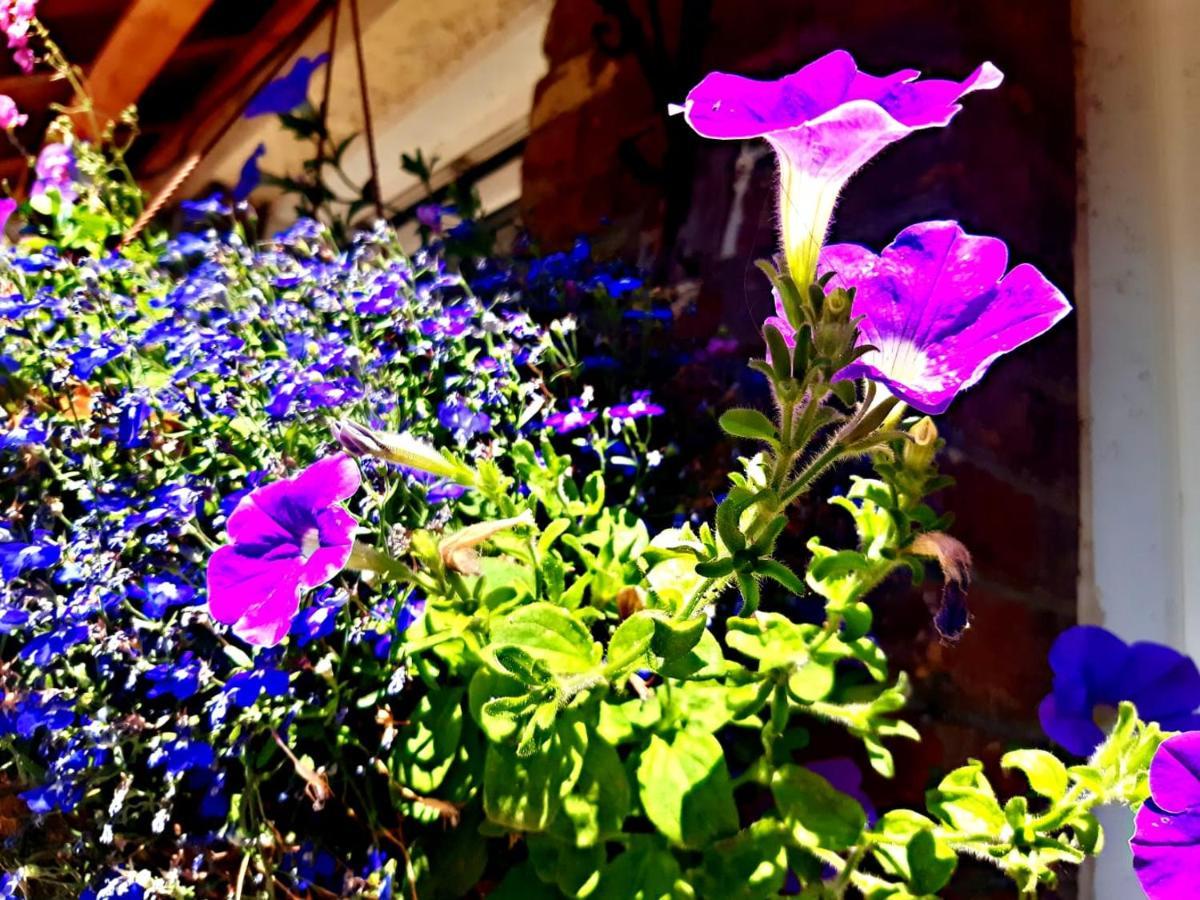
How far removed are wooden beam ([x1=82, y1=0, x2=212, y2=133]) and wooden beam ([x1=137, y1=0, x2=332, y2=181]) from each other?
157mm

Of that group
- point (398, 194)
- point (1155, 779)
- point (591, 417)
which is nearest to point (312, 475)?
point (591, 417)

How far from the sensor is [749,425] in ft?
1.92

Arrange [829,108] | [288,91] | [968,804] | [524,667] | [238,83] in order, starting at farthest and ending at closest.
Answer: [238,83] < [288,91] < [968,804] < [524,667] < [829,108]

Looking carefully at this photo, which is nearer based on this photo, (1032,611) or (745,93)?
(745,93)

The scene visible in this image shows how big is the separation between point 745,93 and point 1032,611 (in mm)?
777

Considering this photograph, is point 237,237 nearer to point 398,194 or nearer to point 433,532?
point 433,532

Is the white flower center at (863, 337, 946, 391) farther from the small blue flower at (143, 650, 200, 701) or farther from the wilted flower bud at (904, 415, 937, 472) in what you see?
the small blue flower at (143, 650, 200, 701)

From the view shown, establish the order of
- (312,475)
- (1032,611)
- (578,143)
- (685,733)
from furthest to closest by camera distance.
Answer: (578,143), (1032,611), (685,733), (312,475)

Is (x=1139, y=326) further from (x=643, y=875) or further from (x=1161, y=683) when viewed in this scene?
(x=643, y=875)

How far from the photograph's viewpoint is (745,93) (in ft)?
1.74

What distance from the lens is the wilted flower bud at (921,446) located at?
70cm

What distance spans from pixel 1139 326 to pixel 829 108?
0.75m

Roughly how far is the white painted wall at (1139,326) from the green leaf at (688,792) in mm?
529

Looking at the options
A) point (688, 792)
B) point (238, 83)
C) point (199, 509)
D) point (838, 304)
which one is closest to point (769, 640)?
point (688, 792)
